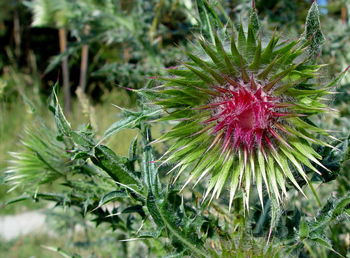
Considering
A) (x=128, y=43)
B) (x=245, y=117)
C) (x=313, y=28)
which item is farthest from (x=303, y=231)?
(x=128, y=43)

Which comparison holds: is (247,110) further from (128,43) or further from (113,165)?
(128,43)

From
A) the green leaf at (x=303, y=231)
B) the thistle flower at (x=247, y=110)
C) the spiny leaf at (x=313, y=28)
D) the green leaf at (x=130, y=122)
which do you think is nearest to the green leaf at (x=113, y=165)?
the green leaf at (x=130, y=122)

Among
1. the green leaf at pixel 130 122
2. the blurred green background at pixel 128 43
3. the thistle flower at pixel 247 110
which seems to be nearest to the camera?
the thistle flower at pixel 247 110

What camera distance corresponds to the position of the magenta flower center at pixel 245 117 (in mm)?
1462

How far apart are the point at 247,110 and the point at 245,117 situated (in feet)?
0.09

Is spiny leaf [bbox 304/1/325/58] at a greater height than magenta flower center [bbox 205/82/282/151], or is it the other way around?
spiny leaf [bbox 304/1/325/58]

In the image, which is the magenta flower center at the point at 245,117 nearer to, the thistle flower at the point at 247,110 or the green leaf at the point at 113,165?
the thistle flower at the point at 247,110

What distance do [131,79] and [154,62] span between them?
248 millimetres

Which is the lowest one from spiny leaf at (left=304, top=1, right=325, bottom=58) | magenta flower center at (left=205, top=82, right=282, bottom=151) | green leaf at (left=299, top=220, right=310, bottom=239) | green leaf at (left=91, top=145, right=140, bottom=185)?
green leaf at (left=299, top=220, right=310, bottom=239)

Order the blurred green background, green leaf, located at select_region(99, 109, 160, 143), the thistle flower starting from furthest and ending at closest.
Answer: the blurred green background, green leaf, located at select_region(99, 109, 160, 143), the thistle flower

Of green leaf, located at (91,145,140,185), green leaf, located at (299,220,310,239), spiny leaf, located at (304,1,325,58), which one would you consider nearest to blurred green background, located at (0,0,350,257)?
spiny leaf, located at (304,1,325,58)

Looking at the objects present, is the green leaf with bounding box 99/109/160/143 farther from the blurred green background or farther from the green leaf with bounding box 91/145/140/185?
the blurred green background

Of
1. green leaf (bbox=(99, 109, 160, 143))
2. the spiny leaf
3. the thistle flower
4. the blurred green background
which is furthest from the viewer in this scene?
the blurred green background

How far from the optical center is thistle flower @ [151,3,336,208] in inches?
56.7
